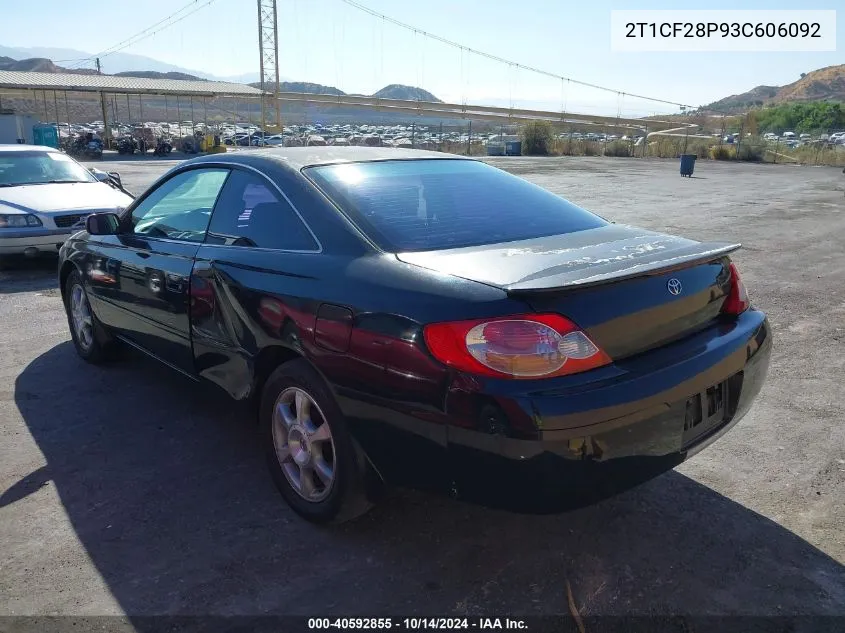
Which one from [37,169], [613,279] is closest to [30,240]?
[37,169]

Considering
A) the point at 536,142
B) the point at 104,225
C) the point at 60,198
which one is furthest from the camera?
the point at 536,142

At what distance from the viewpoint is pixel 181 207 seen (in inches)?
160

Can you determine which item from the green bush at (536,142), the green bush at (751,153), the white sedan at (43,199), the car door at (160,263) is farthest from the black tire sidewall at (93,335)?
the green bush at (536,142)

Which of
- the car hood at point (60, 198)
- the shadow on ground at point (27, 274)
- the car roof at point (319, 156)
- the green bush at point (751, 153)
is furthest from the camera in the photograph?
the green bush at point (751, 153)

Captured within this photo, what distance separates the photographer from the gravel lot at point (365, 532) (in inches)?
98.4

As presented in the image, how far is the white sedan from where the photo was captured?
8.08 m

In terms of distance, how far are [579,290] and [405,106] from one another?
8784cm

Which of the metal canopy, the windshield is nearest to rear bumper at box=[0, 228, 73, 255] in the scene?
the windshield

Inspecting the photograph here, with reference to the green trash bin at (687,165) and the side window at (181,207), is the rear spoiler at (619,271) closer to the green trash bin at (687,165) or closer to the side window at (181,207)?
the side window at (181,207)

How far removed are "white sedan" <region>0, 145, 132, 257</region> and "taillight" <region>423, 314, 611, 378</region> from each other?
713 centimetres

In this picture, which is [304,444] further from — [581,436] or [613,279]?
[613,279]

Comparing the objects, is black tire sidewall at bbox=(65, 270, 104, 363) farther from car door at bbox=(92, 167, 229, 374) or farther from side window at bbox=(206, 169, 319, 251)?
side window at bbox=(206, 169, 319, 251)

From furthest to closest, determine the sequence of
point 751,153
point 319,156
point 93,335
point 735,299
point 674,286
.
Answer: point 751,153 → point 93,335 → point 319,156 → point 735,299 → point 674,286

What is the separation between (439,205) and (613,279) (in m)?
1.13
